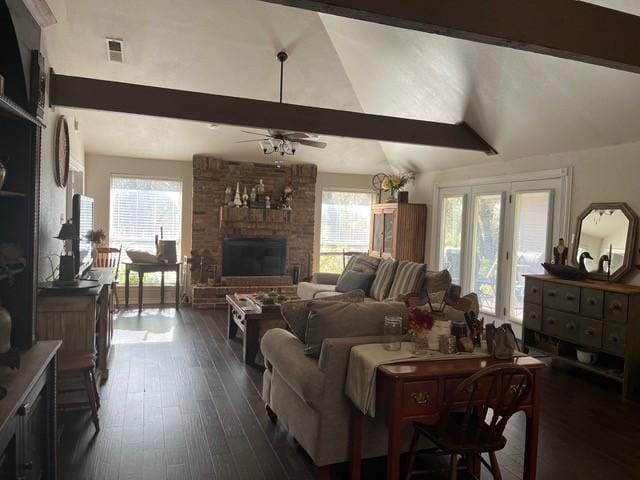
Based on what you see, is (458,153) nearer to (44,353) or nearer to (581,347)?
(581,347)

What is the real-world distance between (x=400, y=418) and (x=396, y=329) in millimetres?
509

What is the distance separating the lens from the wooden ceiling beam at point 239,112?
4.41 meters

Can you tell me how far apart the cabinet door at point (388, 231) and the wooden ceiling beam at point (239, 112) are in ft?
7.13

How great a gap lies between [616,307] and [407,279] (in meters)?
2.10

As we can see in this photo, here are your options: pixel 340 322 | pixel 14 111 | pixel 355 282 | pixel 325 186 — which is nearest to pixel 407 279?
pixel 355 282

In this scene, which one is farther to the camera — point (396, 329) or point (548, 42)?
point (396, 329)

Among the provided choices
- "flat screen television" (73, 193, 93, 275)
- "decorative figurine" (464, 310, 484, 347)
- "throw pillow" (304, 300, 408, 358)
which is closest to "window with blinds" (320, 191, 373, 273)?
"flat screen television" (73, 193, 93, 275)

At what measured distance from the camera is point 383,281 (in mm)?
5988

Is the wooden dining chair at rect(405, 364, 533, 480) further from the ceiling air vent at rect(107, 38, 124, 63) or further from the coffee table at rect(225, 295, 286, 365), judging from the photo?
the ceiling air vent at rect(107, 38, 124, 63)

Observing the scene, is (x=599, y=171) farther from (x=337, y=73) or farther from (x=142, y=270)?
(x=142, y=270)

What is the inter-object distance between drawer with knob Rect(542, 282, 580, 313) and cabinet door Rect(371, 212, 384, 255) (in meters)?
3.56

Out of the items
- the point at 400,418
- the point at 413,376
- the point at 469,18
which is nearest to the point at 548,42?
the point at 469,18

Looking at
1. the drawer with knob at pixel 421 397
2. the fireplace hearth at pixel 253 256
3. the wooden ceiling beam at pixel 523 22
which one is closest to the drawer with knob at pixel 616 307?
the wooden ceiling beam at pixel 523 22

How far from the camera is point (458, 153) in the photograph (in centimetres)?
677
